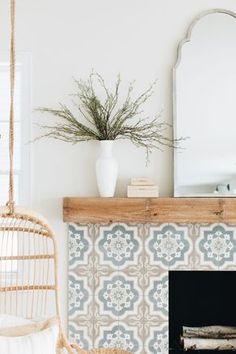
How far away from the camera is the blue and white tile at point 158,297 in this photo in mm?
3572

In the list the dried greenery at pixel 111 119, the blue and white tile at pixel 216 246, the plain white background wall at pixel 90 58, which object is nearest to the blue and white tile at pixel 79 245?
the plain white background wall at pixel 90 58

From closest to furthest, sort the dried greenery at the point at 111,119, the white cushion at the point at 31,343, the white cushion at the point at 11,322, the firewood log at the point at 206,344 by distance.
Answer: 1. the white cushion at the point at 31,343
2. the white cushion at the point at 11,322
3. the dried greenery at the point at 111,119
4. the firewood log at the point at 206,344

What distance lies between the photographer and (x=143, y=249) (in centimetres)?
357

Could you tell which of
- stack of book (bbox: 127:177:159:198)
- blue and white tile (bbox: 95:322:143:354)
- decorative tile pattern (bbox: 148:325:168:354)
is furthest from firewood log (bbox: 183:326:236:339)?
stack of book (bbox: 127:177:159:198)

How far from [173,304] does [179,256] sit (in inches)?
14.2

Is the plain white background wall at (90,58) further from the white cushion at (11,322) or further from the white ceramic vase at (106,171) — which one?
the white cushion at (11,322)

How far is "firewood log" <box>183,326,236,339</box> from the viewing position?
3.76 metres

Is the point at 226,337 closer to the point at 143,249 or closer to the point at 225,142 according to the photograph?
the point at 143,249

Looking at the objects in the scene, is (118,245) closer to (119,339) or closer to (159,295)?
(159,295)

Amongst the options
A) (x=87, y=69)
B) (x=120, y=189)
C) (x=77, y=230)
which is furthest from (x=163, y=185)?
(x=87, y=69)

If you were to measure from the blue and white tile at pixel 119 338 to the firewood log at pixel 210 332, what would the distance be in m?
0.35

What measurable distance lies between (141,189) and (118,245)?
37 centimetres

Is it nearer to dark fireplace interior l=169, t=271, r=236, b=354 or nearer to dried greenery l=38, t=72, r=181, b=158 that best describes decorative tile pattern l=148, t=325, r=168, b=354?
dark fireplace interior l=169, t=271, r=236, b=354

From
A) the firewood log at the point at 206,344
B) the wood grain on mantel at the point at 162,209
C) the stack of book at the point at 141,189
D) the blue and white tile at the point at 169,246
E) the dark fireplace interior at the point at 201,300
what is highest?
the stack of book at the point at 141,189
